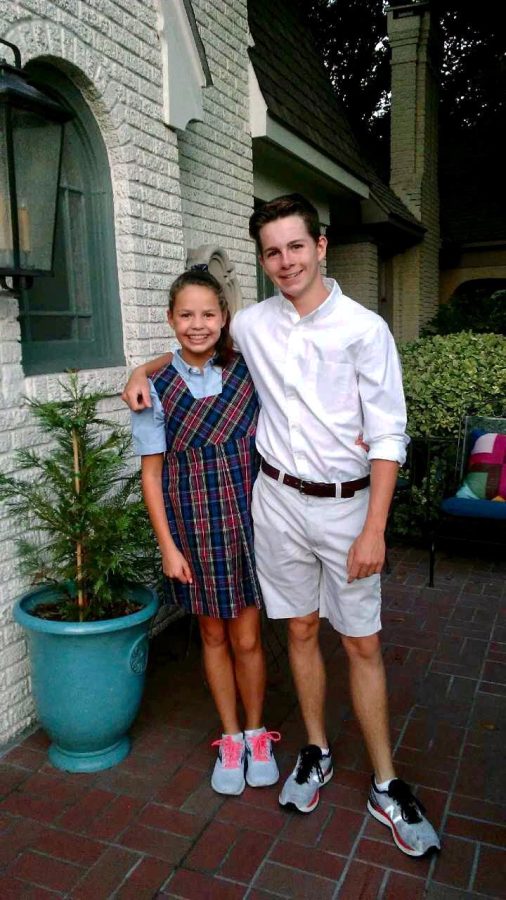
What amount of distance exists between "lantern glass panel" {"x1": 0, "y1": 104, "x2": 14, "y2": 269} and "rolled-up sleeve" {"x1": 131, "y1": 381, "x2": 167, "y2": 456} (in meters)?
0.67

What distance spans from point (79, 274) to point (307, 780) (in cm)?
242

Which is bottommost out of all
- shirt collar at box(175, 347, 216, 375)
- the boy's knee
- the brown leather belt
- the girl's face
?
the boy's knee

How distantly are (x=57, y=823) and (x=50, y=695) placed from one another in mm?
425

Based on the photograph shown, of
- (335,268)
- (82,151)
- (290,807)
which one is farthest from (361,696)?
(335,268)

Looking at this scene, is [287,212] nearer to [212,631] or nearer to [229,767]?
[212,631]

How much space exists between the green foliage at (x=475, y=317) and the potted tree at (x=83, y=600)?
7759 millimetres

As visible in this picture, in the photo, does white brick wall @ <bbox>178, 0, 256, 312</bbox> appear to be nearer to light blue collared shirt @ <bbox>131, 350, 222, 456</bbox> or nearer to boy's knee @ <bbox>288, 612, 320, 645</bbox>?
light blue collared shirt @ <bbox>131, 350, 222, 456</bbox>

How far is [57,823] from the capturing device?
2.49 meters

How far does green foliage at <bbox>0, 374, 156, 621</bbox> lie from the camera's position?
2682 mm

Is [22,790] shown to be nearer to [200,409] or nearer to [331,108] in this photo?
[200,409]

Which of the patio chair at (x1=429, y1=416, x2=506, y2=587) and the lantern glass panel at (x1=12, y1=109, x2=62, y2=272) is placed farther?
the patio chair at (x1=429, y1=416, x2=506, y2=587)

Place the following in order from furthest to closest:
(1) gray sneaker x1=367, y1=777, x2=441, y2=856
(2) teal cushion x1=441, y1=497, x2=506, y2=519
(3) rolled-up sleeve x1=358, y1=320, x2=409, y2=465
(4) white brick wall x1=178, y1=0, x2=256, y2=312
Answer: (2) teal cushion x1=441, y1=497, x2=506, y2=519
(4) white brick wall x1=178, y1=0, x2=256, y2=312
(1) gray sneaker x1=367, y1=777, x2=441, y2=856
(3) rolled-up sleeve x1=358, y1=320, x2=409, y2=465

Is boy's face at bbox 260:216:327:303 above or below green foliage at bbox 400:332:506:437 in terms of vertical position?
above

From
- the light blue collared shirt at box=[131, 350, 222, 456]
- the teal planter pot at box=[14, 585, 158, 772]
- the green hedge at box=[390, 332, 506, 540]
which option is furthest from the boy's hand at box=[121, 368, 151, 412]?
the green hedge at box=[390, 332, 506, 540]
